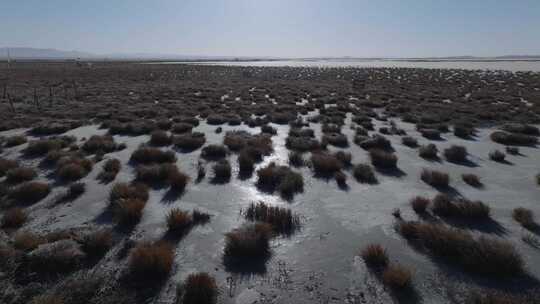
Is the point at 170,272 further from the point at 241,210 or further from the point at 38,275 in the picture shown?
the point at 241,210

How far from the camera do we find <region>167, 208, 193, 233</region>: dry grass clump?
5719mm

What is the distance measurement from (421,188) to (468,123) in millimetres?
9862

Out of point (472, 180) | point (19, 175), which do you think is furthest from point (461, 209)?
point (19, 175)

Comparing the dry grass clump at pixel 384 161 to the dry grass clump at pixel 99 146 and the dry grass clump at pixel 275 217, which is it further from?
the dry grass clump at pixel 99 146

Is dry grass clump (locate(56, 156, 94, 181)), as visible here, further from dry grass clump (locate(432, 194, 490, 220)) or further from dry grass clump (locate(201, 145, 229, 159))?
dry grass clump (locate(432, 194, 490, 220))

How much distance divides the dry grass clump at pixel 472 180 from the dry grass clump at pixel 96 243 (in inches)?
337

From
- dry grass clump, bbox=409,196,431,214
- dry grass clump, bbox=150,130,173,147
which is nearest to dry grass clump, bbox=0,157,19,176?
dry grass clump, bbox=150,130,173,147

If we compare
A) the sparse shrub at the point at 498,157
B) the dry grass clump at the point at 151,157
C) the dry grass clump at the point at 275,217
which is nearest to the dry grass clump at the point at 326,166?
the dry grass clump at the point at 275,217

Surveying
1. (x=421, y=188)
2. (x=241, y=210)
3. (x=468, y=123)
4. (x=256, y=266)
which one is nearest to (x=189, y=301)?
(x=256, y=266)

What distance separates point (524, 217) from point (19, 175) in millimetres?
11807

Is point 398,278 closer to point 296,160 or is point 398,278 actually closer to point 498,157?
point 296,160

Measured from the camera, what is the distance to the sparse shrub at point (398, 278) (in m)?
4.21

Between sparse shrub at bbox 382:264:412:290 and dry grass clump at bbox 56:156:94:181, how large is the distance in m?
8.06

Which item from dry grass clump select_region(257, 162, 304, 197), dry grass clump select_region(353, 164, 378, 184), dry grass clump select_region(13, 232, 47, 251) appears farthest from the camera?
dry grass clump select_region(353, 164, 378, 184)
